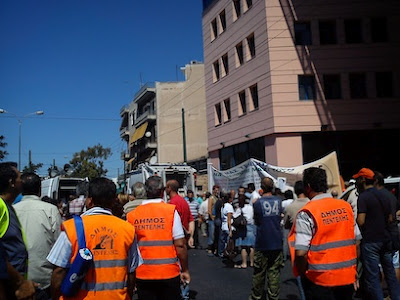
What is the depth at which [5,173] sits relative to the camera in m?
3.36

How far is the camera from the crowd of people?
325 centimetres

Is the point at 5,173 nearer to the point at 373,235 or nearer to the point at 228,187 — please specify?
the point at 373,235

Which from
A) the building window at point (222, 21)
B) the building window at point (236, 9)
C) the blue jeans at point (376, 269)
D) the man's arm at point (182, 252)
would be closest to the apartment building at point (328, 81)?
the building window at point (236, 9)

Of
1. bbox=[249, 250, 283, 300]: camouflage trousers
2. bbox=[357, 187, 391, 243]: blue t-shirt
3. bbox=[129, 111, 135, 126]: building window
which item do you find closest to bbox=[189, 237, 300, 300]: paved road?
bbox=[249, 250, 283, 300]: camouflage trousers

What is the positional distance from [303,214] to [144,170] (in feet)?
54.3

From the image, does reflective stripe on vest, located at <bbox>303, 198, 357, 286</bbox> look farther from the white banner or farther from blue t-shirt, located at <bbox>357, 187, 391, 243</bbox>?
the white banner

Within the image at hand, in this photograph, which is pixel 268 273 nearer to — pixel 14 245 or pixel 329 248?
pixel 329 248

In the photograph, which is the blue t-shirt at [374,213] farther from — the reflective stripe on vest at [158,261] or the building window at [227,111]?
the building window at [227,111]

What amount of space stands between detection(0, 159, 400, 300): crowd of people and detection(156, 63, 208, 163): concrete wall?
36601mm

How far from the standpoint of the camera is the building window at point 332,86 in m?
22.4

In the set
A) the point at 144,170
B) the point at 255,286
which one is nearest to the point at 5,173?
the point at 255,286

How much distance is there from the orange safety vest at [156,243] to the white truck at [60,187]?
18.6 metres

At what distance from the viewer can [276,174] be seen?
46.4 ft

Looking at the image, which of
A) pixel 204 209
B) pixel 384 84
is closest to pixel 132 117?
pixel 384 84
